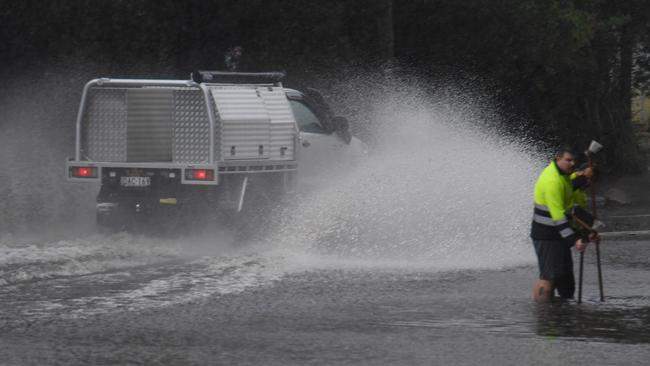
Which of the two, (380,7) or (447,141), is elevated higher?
(380,7)

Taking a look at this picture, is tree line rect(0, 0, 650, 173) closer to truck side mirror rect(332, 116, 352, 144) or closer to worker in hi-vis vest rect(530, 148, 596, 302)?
truck side mirror rect(332, 116, 352, 144)

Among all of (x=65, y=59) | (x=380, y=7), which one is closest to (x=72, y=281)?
(x=65, y=59)

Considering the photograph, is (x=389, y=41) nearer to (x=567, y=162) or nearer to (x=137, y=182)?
(x=137, y=182)

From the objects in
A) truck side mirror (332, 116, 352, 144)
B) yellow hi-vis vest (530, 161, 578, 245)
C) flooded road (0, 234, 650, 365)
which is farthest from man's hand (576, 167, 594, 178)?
truck side mirror (332, 116, 352, 144)

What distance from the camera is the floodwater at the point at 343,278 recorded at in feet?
30.3

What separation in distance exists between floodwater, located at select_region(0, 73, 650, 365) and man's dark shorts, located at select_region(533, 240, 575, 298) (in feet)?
0.62

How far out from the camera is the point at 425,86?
25.9m

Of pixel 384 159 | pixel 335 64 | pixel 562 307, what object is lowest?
pixel 562 307

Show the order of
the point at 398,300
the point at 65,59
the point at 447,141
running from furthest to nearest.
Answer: the point at 65,59 → the point at 447,141 → the point at 398,300

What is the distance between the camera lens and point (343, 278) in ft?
43.7

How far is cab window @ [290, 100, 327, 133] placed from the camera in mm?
18375

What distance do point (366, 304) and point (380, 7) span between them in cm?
1359

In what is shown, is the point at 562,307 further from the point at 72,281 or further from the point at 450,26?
the point at 450,26

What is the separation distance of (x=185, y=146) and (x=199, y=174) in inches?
21.7
